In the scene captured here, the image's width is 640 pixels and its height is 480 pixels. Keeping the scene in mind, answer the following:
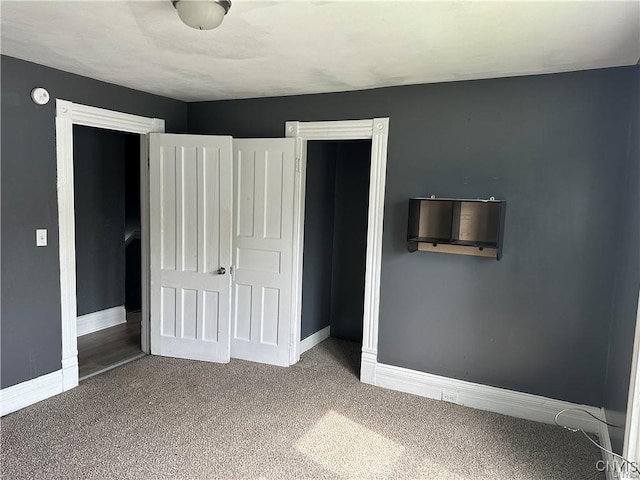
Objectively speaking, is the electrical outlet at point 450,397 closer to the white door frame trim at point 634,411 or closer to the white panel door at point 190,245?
the white door frame trim at point 634,411

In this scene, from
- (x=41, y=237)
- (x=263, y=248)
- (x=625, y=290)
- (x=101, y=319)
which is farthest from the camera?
(x=101, y=319)

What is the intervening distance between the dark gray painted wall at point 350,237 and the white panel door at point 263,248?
3.07 ft

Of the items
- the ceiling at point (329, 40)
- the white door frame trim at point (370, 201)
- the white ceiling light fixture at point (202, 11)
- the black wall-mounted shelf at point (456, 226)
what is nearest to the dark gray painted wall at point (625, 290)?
the ceiling at point (329, 40)

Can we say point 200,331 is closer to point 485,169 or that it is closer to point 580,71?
point 485,169

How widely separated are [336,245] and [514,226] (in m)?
2.01

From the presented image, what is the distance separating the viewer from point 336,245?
462 cm

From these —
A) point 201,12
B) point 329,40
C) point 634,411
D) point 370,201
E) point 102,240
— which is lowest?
point 634,411

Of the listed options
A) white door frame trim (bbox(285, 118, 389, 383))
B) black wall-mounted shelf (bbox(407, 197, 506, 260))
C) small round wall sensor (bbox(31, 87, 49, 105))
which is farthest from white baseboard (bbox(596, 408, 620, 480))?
small round wall sensor (bbox(31, 87, 49, 105))

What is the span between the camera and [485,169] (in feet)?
10.1

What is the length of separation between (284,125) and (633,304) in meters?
2.84

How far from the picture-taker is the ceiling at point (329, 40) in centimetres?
195

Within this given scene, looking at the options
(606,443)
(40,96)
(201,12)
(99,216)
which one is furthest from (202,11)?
(99,216)

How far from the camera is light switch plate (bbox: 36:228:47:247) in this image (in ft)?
10.00

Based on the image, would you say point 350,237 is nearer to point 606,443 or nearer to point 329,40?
point 329,40
